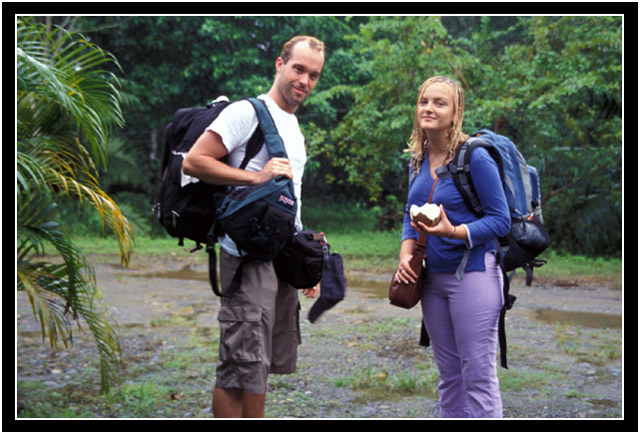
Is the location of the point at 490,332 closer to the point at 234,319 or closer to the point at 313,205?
the point at 234,319

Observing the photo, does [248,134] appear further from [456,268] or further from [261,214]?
[456,268]

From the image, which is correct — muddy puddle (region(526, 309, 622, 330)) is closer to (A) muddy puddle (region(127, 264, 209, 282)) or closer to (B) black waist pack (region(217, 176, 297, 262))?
(A) muddy puddle (region(127, 264, 209, 282))

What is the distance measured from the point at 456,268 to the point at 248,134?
102 cm

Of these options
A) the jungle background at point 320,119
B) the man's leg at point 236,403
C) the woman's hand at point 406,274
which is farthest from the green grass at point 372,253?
the woman's hand at point 406,274

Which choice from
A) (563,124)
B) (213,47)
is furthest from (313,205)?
(563,124)

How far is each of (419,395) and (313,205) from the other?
1770 cm

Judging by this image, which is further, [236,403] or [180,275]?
[180,275]

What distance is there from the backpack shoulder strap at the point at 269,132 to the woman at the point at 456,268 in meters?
0.59

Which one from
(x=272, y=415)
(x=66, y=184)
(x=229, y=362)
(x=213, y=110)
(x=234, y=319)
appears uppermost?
(x=213, y=110)

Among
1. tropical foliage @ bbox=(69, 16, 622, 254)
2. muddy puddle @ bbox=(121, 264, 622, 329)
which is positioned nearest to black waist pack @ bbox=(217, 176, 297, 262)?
muddy puddle @ bbox=(121, 264, 622, 329)

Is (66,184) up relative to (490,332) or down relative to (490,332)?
up

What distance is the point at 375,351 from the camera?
627cm

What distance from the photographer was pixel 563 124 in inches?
492

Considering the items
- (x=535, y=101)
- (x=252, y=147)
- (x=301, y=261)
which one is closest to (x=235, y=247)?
(x=301, y=261)
